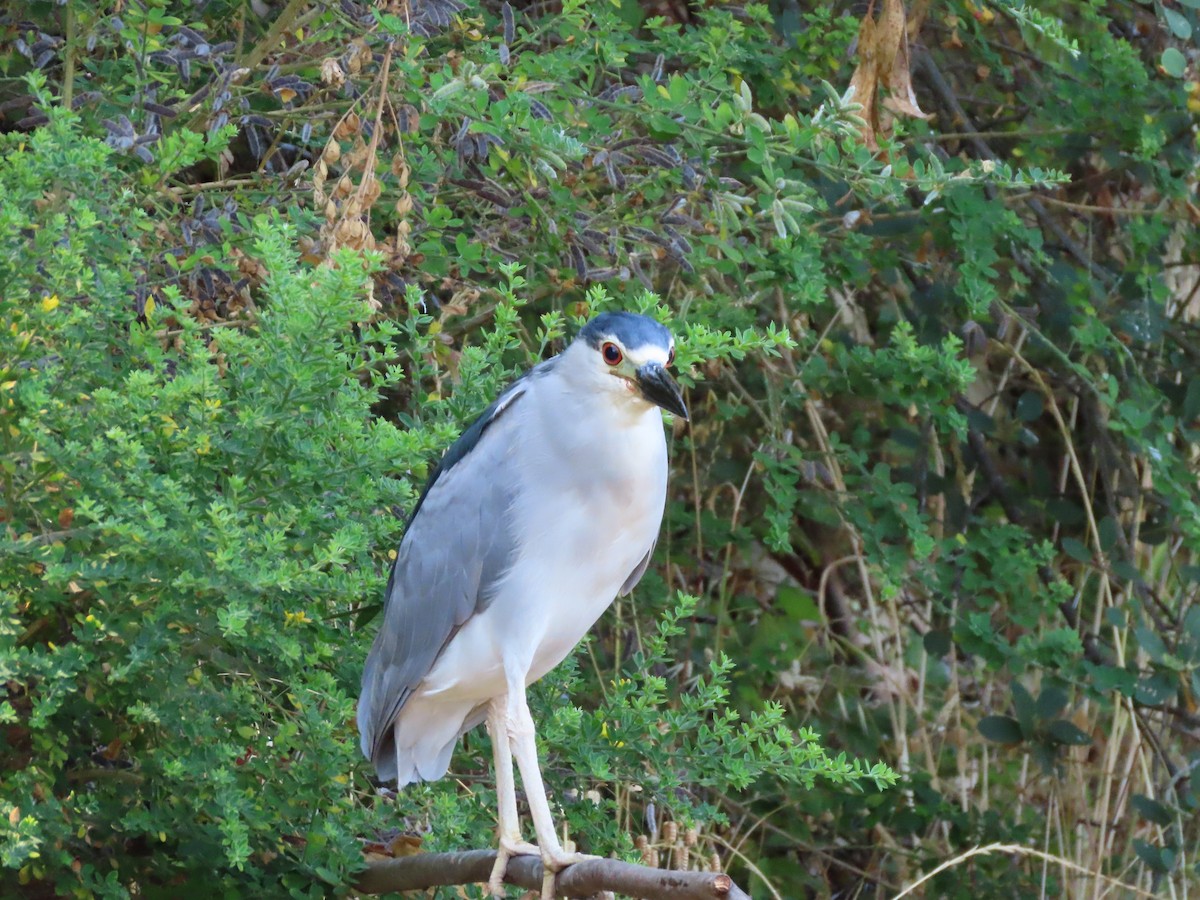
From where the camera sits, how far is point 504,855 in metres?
2.38

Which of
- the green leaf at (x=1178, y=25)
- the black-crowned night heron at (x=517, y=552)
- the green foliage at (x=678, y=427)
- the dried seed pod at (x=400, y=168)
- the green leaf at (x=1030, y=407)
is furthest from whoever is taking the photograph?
the green leaf at (x=1030, y=407)

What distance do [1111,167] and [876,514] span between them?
3.61 feet

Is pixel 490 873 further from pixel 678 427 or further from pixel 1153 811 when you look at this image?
pixel 1153 811

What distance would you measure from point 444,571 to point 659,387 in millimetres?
510

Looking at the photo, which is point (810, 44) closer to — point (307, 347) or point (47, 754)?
point (307, 347)

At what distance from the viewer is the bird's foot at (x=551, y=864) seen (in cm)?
233

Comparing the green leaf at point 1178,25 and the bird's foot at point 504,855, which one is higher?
the green leaf at point 1178,25

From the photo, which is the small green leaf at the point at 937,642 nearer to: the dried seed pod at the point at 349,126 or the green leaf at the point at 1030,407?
the green leaf at the point at 1030,407

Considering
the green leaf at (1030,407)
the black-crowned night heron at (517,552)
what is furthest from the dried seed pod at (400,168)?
the green leaf at (1030,407)

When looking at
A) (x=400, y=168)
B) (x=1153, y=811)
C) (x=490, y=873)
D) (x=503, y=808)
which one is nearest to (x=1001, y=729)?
(x=1153, y=811)

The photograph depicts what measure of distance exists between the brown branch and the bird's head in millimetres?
642

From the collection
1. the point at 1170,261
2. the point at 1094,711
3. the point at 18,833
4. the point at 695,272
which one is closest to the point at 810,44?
the point at 695,272

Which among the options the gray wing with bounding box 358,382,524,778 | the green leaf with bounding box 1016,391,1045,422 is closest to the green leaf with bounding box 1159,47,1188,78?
the green leaf with bounding box 1016,391,1045,422

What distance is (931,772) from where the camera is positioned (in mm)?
4461
